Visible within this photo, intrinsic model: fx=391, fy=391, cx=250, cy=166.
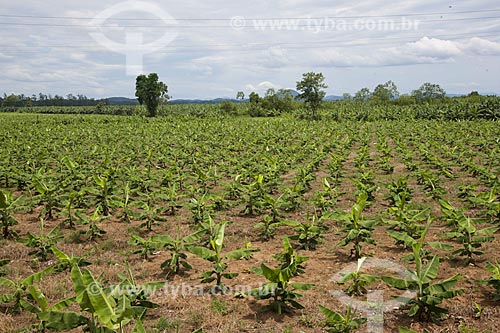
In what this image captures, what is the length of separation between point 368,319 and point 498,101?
1482 inches

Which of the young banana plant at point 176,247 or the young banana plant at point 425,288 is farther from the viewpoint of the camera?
the young banana plant at point 176,247

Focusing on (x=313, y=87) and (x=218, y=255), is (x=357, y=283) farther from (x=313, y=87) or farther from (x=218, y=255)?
(x=313, y=87)

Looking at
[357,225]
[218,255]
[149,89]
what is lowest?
[218,255]

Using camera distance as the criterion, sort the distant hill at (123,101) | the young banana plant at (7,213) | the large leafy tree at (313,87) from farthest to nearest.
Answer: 1. the distant hill at (123,101)
2. the large leafy tree at (313,87)
3. the young banana plant at (7,213)

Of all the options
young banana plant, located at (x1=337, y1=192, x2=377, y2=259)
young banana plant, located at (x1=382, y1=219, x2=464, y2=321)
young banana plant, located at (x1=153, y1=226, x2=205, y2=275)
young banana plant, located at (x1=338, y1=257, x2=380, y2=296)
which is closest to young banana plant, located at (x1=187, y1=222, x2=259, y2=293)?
young banana plant, located at (x1=153, y1=226, x2=205, y2=275)

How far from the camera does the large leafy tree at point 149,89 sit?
43.8m

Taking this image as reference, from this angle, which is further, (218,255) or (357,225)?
(357,225)

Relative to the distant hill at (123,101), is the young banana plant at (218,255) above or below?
below

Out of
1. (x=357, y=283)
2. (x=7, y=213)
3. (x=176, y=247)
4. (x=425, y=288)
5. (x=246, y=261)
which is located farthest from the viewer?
(x=7, y=213)

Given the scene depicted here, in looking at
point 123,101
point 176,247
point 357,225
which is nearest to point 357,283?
point 357,225

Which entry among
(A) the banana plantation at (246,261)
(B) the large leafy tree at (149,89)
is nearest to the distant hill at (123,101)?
(B) the large leafy tree at (149,89)

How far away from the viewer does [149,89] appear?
4397cm

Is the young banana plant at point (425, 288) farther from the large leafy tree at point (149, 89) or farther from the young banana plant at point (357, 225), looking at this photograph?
the large leafy tree at point (149, 89)

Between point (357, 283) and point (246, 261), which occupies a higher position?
point (357, 283)
